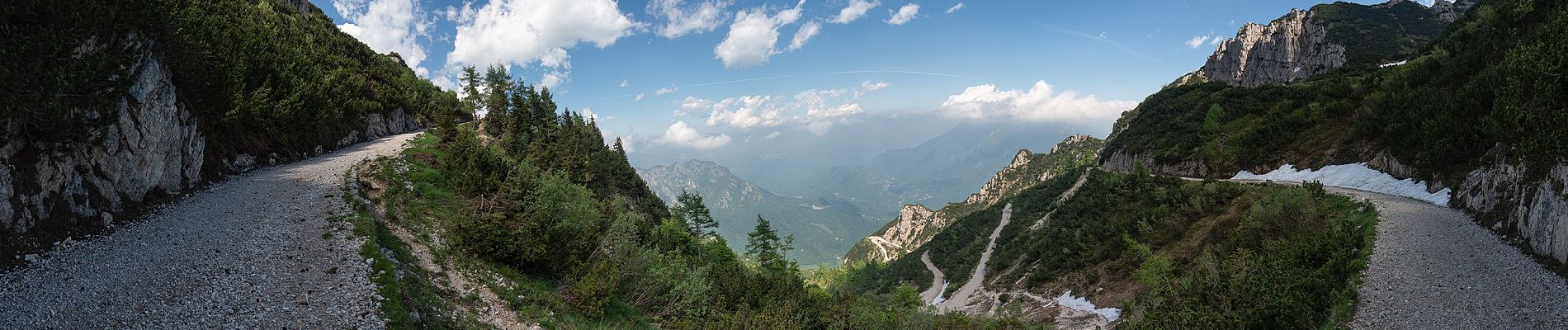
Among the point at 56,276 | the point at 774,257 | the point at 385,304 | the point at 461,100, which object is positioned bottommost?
the point at 774,257

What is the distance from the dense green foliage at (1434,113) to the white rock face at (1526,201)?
2.15 feet

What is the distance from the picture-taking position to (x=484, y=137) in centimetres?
5481

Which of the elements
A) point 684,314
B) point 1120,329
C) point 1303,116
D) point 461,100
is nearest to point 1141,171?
point 1303,116

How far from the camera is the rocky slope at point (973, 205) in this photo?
447 feet

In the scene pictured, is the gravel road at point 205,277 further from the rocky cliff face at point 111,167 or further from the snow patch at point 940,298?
the snow patch at point 940,298

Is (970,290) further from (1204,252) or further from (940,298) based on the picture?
(1204,252)

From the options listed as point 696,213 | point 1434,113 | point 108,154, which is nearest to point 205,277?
point 108,154

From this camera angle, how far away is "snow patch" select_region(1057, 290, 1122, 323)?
86.0ft

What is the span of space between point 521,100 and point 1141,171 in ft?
208

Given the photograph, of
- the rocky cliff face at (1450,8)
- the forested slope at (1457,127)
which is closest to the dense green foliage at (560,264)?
the forested slope at (1457,127)

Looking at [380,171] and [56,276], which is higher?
[380,171]

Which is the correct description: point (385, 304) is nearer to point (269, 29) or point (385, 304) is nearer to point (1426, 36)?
point (269, 29)

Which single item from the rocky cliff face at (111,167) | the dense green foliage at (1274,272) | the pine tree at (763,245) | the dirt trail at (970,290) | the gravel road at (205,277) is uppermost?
the rocky cliff face at (111,167)

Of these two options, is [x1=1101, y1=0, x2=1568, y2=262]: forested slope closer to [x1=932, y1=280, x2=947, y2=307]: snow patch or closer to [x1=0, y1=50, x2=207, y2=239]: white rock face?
[x1=932, y1=280, x2=947, y2=307]: snow patch
